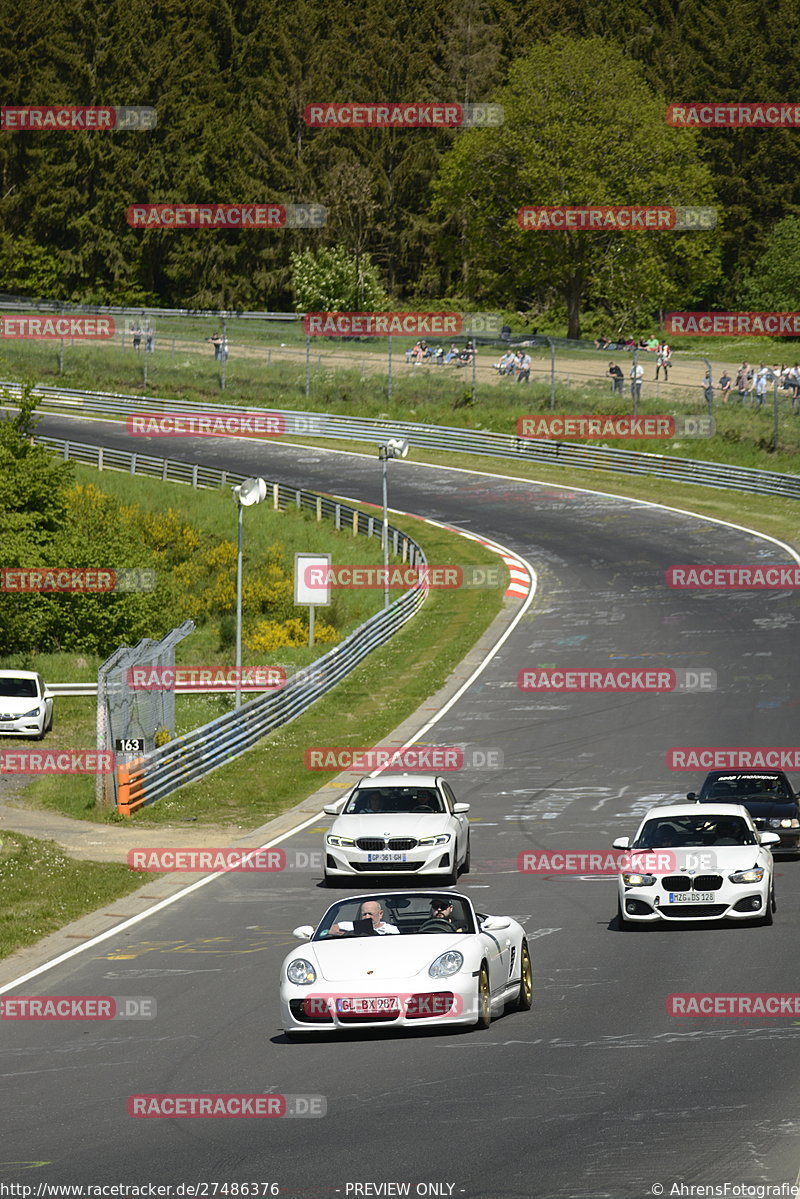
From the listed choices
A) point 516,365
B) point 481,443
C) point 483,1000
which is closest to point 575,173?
point 516,365

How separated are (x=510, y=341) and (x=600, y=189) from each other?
1752 centimetres

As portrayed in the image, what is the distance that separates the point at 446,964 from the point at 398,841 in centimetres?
814

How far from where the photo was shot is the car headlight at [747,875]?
1833 centimetres

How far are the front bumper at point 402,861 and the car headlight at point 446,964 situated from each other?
7924mm

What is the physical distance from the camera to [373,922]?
47.0ft

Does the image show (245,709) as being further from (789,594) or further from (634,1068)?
(634,1068)

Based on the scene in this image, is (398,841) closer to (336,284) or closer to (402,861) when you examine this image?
(402,861)

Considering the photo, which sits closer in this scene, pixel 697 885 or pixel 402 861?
pixel 697 885

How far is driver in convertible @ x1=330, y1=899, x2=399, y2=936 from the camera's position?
46.8 feet

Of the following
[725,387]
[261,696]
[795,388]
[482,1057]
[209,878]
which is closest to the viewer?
[482,1057]

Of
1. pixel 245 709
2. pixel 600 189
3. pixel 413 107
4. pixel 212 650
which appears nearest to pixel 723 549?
pixel 212 650

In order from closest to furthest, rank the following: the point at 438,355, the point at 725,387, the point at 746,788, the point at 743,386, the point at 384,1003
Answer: the point at 384,1003 < the point at 746,788 < the point at 743,386 < the point at 725,387 < the point at 438,355

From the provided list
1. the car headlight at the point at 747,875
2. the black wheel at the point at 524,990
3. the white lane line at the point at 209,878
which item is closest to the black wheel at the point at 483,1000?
the black wheel at the point at 524,990

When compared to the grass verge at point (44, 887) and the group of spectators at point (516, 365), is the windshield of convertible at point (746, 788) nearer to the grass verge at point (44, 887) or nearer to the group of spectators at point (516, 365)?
the grass verge at point (44, 887)
